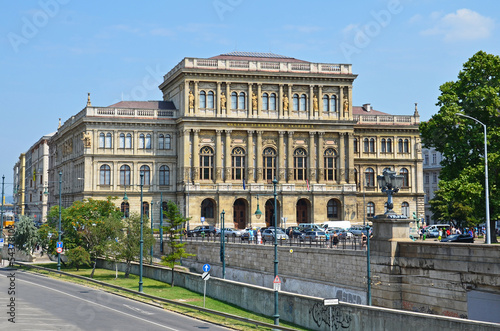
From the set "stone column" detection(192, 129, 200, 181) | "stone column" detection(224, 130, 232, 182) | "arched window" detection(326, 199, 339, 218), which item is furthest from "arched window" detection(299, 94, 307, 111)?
"stone column" detection(192, 129, 200, 181)

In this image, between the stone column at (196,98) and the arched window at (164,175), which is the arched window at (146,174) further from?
the stone column at (196,98)

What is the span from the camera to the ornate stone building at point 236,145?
301 feet

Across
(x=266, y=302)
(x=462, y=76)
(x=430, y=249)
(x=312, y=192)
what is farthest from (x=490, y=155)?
(x=312, y=192)

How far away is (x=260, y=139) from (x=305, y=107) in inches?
321

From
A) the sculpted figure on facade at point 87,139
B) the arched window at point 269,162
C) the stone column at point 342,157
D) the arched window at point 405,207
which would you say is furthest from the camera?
the arched window at point 405,207

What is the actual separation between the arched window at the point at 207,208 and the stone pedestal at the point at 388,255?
5321cm

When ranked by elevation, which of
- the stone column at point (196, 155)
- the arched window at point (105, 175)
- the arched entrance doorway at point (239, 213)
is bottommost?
the arched entrance doorway at point (239, 213)

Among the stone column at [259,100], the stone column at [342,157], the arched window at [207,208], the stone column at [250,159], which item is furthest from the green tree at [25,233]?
the stone column at [342,157]

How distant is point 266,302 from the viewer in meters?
39.0

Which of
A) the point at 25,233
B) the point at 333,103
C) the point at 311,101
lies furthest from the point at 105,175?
the point at 333,103

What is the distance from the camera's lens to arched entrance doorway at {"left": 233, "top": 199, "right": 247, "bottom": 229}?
93000 mm

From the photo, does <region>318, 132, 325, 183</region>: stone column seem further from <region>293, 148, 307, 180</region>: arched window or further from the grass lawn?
the grass lawn

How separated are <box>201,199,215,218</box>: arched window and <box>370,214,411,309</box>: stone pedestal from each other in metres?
53.2

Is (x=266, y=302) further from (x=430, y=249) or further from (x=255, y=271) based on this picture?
→ (x=255, y=271)
